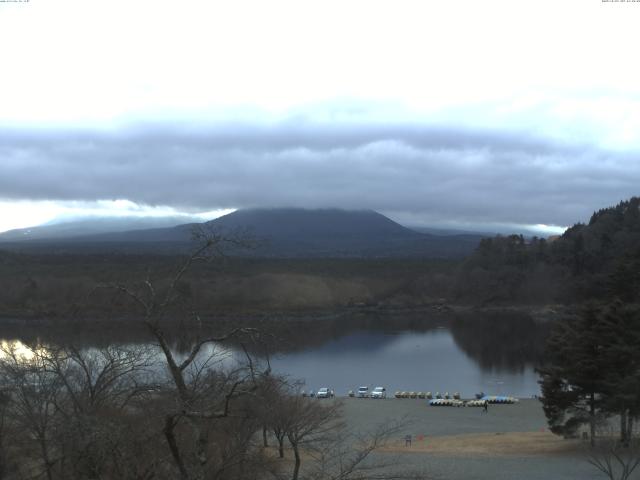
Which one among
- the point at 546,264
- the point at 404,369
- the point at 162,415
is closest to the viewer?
the point at 162,415

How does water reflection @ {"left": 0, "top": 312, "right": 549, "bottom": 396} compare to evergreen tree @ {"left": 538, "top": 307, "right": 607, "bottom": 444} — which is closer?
evergreen tree @ {"left": 538, "top": 307, "right": 607, "bottom": 444}

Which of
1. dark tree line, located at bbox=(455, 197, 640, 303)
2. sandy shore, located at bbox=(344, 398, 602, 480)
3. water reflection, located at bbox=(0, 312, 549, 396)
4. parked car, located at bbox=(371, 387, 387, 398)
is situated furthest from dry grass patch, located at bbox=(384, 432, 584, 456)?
dark tree line, located at bbox=(455, 197, 640, 303)

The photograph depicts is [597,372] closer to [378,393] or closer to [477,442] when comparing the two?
[477,442]

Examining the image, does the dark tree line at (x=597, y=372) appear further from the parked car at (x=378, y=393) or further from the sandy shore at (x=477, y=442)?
the parked car at (x=378, y=393)

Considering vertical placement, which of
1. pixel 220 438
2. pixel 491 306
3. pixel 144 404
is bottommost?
pixel 491 306

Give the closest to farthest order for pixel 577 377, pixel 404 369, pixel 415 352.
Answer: pixel 577 377 → pixel 404 369 → pixel 415 352

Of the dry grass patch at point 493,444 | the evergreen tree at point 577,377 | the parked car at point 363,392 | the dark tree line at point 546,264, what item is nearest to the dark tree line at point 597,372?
the evergreen tree at point 577,377

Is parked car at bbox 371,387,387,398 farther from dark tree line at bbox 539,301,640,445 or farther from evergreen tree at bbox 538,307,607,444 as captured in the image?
dark tree line at bbox 539,301,640,445

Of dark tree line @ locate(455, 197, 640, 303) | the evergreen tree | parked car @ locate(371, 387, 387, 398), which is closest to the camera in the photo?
the evergreen tree

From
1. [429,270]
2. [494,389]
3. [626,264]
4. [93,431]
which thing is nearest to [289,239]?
[429,270]

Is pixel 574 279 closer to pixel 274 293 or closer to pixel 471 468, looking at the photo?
pixel 274 293

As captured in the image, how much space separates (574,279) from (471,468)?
73.8 meters

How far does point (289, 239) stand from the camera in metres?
199

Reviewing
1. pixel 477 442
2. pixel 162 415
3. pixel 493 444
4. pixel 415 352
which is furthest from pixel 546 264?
pixel 162 415
